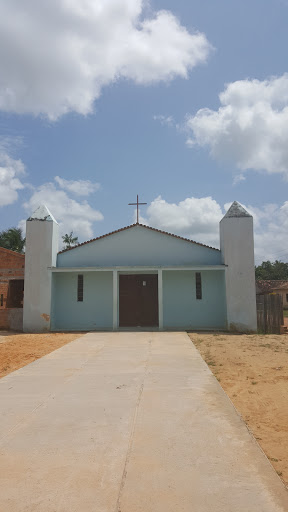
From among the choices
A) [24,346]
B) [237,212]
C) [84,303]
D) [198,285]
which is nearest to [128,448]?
[24,346]

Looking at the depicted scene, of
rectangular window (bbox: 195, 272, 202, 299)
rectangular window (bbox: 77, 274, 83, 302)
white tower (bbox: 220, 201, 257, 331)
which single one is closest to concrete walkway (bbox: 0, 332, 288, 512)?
white tower (bbox: 220, 201, 257, 331)

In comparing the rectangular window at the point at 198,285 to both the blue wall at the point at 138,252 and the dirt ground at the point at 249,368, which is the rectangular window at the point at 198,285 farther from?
the dirt ground at the point at 249,368

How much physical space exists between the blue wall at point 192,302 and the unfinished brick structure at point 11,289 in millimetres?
6717

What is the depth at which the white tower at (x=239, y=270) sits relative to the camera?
611 inches

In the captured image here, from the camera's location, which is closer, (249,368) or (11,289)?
(249,368)

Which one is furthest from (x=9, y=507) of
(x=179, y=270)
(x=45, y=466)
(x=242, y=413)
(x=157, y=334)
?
(x=179, y=270)

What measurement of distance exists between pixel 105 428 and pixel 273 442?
2.02 metres

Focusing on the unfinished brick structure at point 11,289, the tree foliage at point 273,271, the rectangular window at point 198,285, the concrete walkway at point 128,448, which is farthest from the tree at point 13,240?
the tree foliage at point 273,271

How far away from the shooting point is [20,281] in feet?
56.4

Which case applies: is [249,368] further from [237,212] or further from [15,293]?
[15,293]

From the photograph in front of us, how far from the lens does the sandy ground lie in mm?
9367

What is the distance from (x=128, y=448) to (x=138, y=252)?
1329cm

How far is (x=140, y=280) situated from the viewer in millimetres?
17234

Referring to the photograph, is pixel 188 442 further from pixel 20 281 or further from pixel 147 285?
pixel 20 281
